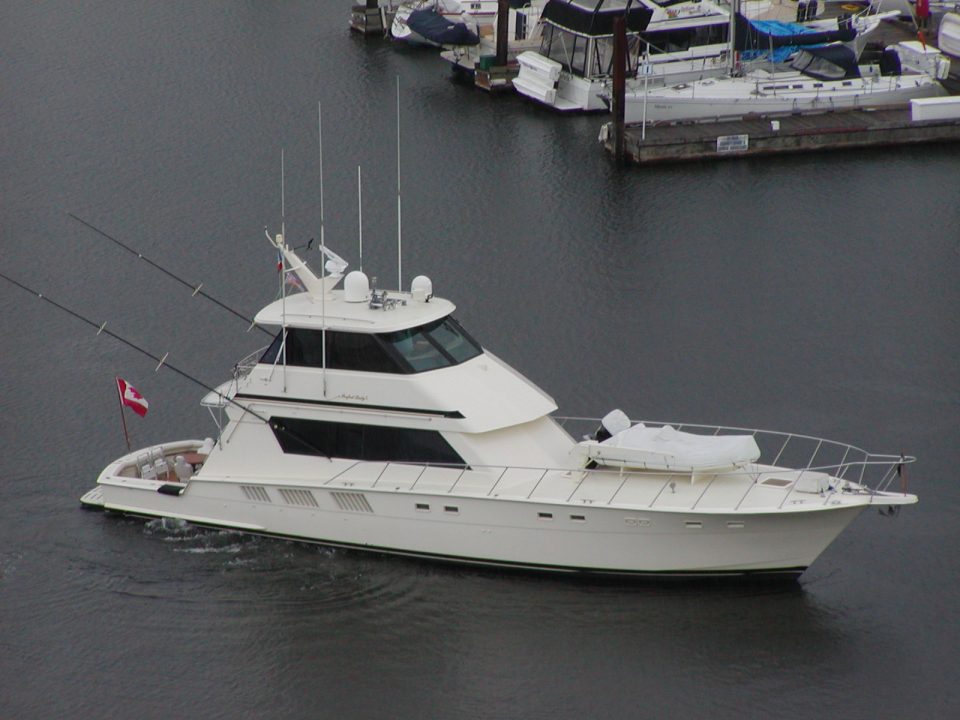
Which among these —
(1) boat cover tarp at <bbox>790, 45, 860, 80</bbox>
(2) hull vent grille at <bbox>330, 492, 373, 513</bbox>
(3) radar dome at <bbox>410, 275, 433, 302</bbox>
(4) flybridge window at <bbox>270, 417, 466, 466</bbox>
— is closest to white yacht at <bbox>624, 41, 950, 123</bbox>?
(1) boat cover tarp at <bbox>790, 45, 860, 80</bbox>

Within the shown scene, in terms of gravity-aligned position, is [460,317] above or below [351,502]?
below

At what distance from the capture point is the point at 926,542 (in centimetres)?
2866

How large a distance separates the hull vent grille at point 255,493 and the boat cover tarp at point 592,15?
31376 mm

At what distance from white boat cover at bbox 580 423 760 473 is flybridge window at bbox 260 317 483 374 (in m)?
2.92

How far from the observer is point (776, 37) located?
5725cm

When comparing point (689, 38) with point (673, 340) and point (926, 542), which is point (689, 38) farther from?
point (926, 542)

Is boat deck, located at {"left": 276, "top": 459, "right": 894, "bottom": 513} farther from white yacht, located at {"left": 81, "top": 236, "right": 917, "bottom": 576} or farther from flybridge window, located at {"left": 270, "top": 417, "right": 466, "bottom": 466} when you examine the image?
flybridge window, located at {"left": 270, "top": 417, "right": 466, "bottom": 466}

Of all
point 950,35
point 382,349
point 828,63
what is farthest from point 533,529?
point 950,35

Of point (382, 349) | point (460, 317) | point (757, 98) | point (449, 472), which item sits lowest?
point (460, 317)

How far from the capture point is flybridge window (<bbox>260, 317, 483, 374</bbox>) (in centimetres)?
2766

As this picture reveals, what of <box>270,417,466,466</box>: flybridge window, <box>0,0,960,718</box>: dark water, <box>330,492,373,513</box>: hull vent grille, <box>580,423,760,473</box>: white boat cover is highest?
<box>580,423,760,473</box>: white boat cover

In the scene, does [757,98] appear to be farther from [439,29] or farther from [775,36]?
[439,29]

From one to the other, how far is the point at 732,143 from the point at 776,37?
26.7 ft

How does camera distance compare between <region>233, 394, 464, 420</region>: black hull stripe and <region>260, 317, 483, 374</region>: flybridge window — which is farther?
<region>260, 317, 483, 374</region>: flybridge window
